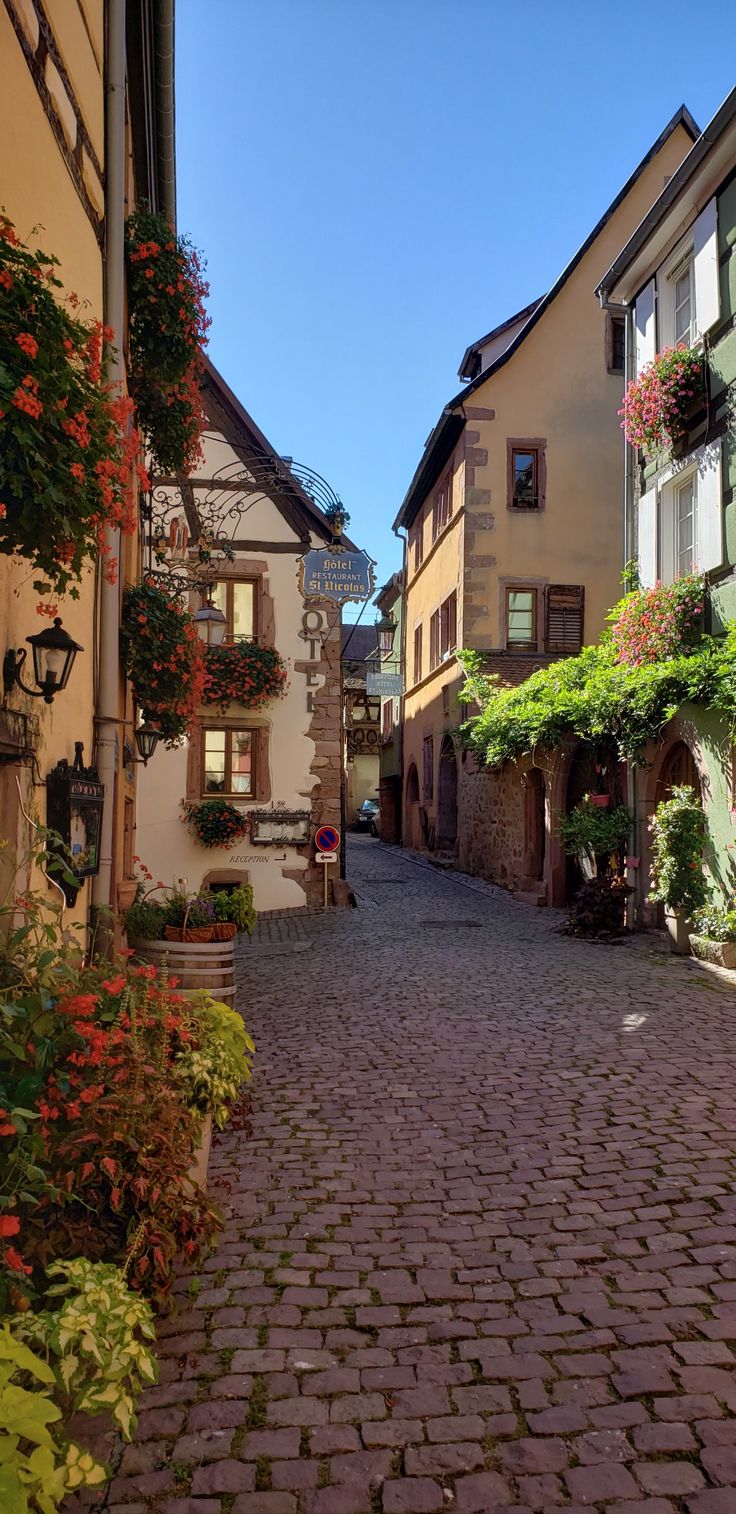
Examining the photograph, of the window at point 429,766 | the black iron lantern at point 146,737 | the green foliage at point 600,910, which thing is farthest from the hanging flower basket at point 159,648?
the window at point 429,766

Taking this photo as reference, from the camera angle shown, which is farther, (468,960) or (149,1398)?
(468,960)

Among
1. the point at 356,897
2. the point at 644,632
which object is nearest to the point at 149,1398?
the point at 644,632

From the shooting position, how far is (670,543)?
11.5 meters

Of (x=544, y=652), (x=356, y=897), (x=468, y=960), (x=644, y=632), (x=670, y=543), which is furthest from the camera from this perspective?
(x=544, y=652)

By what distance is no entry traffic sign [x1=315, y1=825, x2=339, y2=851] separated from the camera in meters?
13.5

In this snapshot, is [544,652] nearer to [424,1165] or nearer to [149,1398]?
[424,1165]

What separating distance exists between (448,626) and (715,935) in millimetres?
12463

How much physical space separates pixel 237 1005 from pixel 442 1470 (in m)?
5.60

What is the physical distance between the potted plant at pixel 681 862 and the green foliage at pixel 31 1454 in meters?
8.96

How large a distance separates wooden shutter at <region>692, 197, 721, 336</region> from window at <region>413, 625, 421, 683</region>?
15.0 m

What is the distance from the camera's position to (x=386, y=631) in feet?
108

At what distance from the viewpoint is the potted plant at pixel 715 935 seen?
30.3 ft

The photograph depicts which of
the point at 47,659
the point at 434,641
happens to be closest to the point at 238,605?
the point at 434,641

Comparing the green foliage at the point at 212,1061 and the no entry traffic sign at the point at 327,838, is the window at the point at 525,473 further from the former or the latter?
the green foliage at the point at 212,1061
